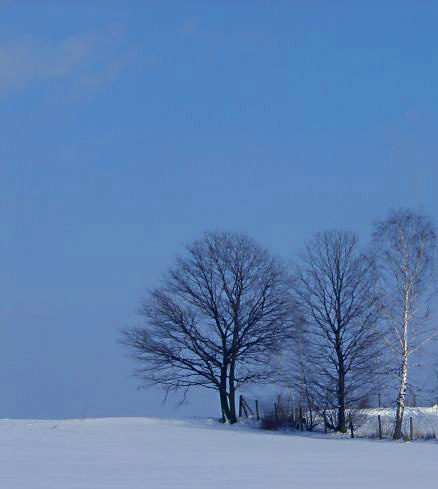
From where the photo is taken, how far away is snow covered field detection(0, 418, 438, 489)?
57.0ft

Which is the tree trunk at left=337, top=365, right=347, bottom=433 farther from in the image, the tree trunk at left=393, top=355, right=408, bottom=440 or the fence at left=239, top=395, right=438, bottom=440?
the tree trunk at left=393, top=355, right=408, bottom=440

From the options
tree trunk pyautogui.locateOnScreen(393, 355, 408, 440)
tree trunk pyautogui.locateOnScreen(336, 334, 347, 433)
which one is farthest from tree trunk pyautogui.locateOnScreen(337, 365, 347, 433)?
tree trunk pyautogui.locateOnScreen(393, 355, 408, 440)

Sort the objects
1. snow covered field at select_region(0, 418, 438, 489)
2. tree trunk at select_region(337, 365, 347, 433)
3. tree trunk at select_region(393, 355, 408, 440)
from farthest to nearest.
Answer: tree trunk at select_region(337, 365, 347, 433)
tree trunk at select_region(393, 355, 408, 440)
snow covered field at select_region(0, 418, 438, 489)

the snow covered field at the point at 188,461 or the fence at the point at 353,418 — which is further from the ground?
the fence at the point at 353,418

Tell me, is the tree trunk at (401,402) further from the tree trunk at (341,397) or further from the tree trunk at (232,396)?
the tree trunk at (232,396)

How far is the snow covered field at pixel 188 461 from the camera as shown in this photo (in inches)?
684

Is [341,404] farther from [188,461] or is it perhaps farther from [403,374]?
[188,461]

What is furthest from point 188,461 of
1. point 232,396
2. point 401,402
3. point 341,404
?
point 232,396

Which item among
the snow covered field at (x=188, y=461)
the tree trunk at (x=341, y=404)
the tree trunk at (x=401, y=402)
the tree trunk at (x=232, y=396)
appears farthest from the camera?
the tree trunk at (x=232, y=396)

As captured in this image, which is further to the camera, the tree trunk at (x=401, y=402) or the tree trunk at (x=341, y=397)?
the tree trunk at (x=341, y=397)

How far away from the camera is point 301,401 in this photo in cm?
4244

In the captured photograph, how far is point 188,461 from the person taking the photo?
22.4 meters

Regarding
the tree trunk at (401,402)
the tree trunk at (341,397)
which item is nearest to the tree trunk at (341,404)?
the tree trunk at (341,397)

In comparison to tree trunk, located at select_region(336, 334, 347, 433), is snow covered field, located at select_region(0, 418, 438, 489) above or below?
below
